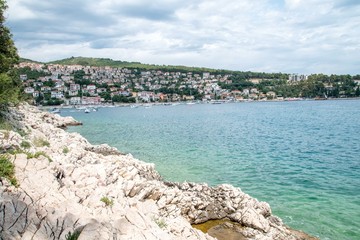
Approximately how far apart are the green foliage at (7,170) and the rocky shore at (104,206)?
0.19 meters

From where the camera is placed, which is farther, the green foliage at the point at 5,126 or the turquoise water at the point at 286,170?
the green foliage at the point at 5,126

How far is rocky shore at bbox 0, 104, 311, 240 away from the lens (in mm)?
8062

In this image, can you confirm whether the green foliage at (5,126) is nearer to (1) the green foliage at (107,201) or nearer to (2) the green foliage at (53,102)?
(1) the green foliage at (107,201)

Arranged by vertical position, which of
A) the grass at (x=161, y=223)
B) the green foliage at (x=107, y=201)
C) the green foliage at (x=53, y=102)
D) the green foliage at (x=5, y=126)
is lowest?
the green foliage at (x=53, y=102)

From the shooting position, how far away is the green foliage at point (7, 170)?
9852mm

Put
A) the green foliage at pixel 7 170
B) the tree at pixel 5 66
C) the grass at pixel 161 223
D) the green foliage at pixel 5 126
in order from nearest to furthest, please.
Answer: the green foliage at pixel 7 170
the grass at pixel 161 223
the green foliage at pixel 5 126
the tree at pixel 5 66

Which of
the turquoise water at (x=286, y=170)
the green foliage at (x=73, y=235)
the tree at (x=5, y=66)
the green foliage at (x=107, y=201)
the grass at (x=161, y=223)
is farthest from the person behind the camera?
the tree at (x=5, y=66)

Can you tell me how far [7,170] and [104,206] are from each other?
342cm

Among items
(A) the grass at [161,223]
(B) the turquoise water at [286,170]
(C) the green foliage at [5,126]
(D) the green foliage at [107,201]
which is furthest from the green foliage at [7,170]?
(B) the turquoise water at [286,170]

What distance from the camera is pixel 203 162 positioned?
2881cm

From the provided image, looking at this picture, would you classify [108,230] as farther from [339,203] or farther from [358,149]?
[358,149]

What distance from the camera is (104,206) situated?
401 inches

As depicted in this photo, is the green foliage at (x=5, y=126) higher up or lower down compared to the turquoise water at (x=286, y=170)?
higher up

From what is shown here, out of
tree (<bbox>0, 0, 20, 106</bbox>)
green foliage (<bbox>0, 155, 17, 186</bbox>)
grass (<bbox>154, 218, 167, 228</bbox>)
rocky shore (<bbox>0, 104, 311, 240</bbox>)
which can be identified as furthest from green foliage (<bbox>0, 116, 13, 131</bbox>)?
grass (<bbox>154, 218, 167, 228</bbox>)
